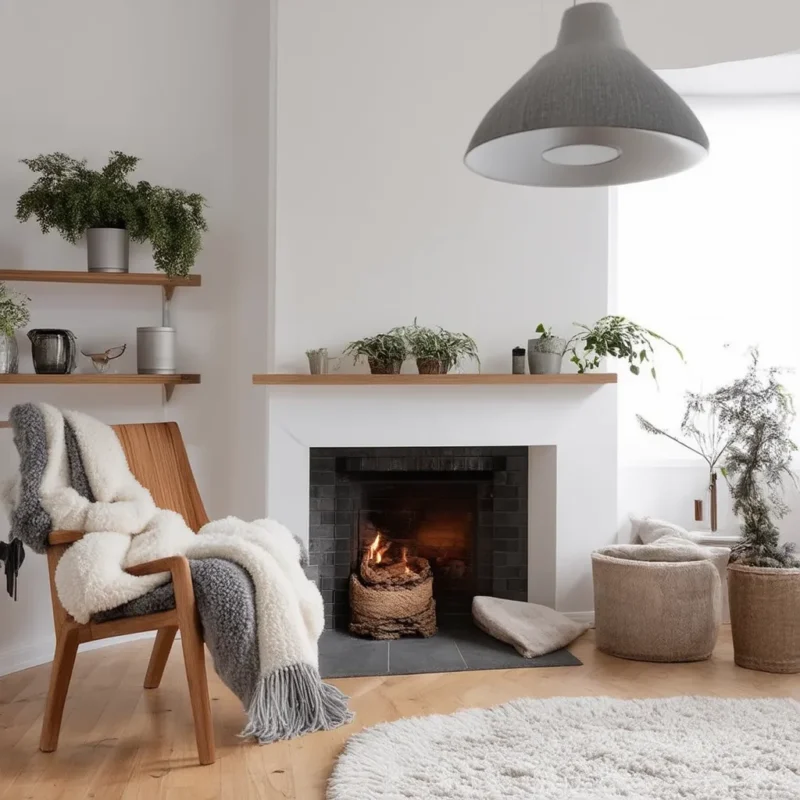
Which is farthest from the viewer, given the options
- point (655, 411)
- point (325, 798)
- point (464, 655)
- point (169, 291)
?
point (655, 411)

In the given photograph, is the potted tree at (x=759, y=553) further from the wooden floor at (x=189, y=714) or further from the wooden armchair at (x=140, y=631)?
the wooden armchair at (x=140, y=631)

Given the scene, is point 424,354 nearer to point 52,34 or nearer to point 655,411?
point 655,411

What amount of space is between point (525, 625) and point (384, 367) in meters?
1.18

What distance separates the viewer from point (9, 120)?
12.2 ft

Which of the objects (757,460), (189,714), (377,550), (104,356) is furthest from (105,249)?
(757,460)

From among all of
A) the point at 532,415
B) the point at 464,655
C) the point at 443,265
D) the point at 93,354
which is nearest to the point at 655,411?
the point at 532,415

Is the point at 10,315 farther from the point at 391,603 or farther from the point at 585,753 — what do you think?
the point at 585,753

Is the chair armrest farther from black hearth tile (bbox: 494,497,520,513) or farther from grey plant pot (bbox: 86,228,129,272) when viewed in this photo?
black hearth tile (bbox: 494,497,520,513)

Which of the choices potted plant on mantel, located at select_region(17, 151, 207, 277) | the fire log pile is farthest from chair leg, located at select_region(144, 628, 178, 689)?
potted plant on mantel, located at select_region(17, 151, 207, 277)

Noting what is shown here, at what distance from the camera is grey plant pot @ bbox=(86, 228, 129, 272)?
12.0ft

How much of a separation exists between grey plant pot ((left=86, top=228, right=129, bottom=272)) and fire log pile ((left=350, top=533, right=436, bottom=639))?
1.60 metres

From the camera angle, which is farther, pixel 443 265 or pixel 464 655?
pixel 443 265

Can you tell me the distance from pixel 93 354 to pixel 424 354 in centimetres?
134

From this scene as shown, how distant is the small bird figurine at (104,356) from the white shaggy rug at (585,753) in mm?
1849
